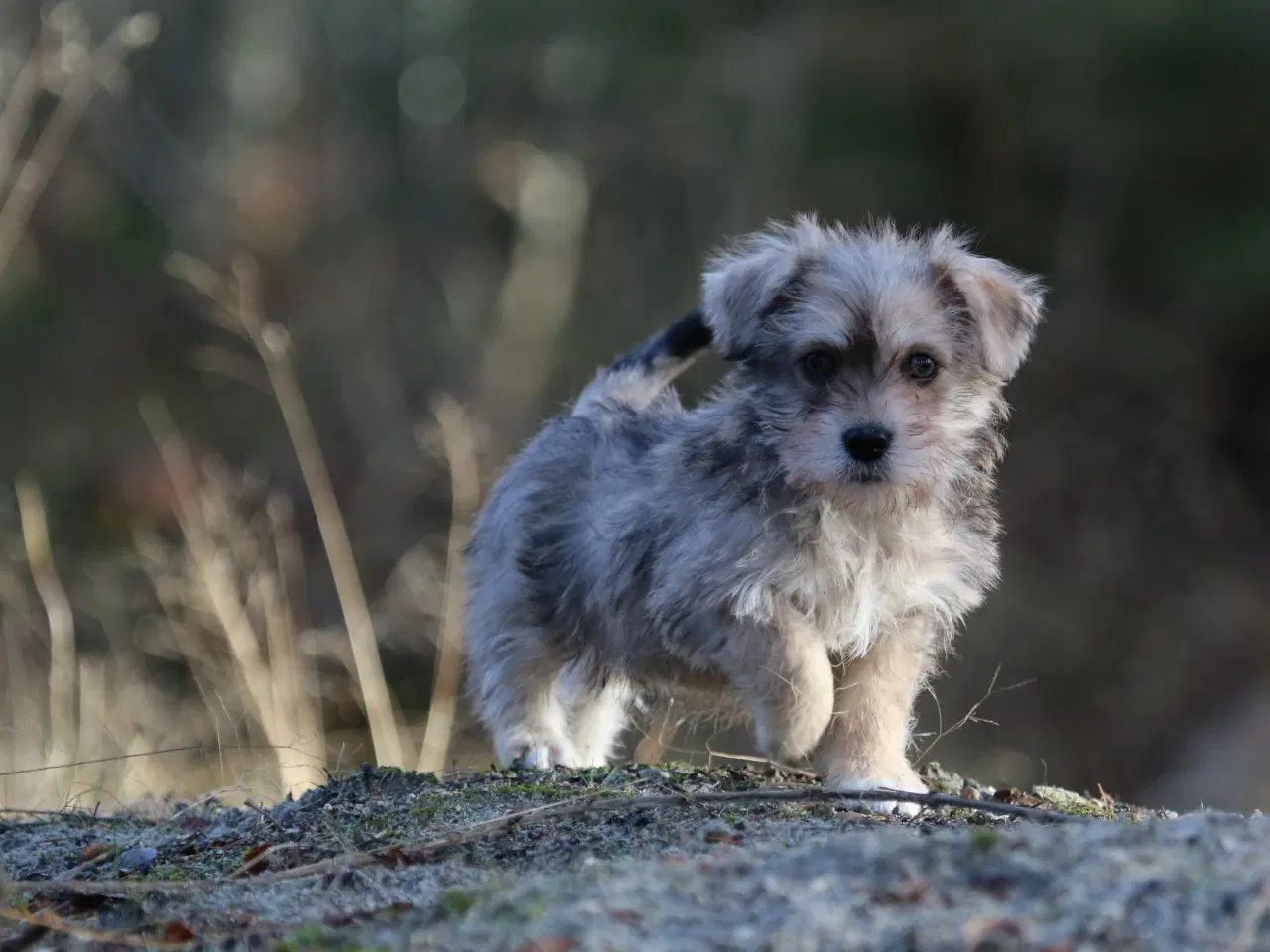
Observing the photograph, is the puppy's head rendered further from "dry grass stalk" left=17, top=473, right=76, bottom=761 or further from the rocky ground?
"dry grass stalk" left=17, top=473, right=76, bottom=761

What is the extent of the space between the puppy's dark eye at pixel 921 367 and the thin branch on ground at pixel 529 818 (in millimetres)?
1386

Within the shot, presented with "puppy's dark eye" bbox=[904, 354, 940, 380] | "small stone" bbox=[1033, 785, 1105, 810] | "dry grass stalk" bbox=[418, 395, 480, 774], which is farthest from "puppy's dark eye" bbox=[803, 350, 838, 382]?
"dry grass stalk" bbox=[418, 395, 480, 774]

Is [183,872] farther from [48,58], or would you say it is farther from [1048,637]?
[1048,637]

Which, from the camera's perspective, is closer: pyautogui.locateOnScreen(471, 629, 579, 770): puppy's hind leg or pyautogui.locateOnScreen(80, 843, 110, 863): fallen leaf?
pyautogui.locateOnScreen(80, 843, 110, 863): fallen leaf

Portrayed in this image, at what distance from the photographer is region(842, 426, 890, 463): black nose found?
493 cm

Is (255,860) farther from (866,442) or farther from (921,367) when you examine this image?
(921,367)

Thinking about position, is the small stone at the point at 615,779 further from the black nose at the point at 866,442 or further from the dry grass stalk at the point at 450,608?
the dry grass stalk at the point at 450,608

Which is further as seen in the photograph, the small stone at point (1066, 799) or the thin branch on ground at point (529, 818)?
the small stone at point (1066, 799)

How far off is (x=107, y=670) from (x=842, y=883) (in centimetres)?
888

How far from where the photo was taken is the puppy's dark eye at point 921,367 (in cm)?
515

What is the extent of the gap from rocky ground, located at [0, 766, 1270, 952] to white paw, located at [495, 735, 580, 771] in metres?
1.77

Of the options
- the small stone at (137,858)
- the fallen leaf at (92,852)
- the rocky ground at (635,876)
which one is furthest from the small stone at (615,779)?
the fallen leaf at (92,852)

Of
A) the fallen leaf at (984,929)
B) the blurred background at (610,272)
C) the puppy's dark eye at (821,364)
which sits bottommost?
the fallen leaf at (984,929)

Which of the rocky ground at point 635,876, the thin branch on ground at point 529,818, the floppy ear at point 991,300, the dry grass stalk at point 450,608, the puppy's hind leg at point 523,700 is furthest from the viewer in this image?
the dry grass stalk at point 450,608
